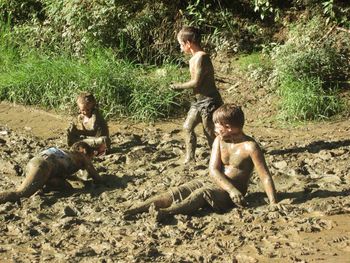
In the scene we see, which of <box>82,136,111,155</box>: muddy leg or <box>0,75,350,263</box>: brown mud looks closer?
<box>0,75,350,263</box>: brown mud

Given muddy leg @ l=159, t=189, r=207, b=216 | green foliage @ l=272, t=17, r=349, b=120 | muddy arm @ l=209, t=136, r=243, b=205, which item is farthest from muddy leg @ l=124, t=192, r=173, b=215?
green foliage @ l=272, t=17, r=349, b=120

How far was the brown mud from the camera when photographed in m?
4.77

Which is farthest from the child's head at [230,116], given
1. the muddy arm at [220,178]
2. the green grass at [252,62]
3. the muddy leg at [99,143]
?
the green grass at [252,62]

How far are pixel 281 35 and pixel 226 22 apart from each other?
0.84 metres

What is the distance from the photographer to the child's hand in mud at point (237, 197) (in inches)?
215

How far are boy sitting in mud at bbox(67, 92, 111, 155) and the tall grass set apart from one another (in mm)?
1466

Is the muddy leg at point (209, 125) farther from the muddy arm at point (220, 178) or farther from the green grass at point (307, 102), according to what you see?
the green grass at point (307, 102)

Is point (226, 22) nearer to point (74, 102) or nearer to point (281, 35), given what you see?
point (281, 35)

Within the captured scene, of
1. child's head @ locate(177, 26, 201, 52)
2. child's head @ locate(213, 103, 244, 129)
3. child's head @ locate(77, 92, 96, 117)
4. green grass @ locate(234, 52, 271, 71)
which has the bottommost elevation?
green grass @ locate(234, 52, 271, 71)

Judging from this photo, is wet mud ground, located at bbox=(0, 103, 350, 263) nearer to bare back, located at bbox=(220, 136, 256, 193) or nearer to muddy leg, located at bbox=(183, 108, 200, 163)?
muddy leg, located at bbox=(183, 108, 200, 163)

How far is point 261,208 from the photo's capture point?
5.49m

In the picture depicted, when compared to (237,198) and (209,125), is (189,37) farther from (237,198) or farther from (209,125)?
(237,198)

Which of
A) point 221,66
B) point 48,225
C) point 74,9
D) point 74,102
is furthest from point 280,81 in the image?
point 48,225

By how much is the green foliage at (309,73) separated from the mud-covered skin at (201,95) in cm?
208
